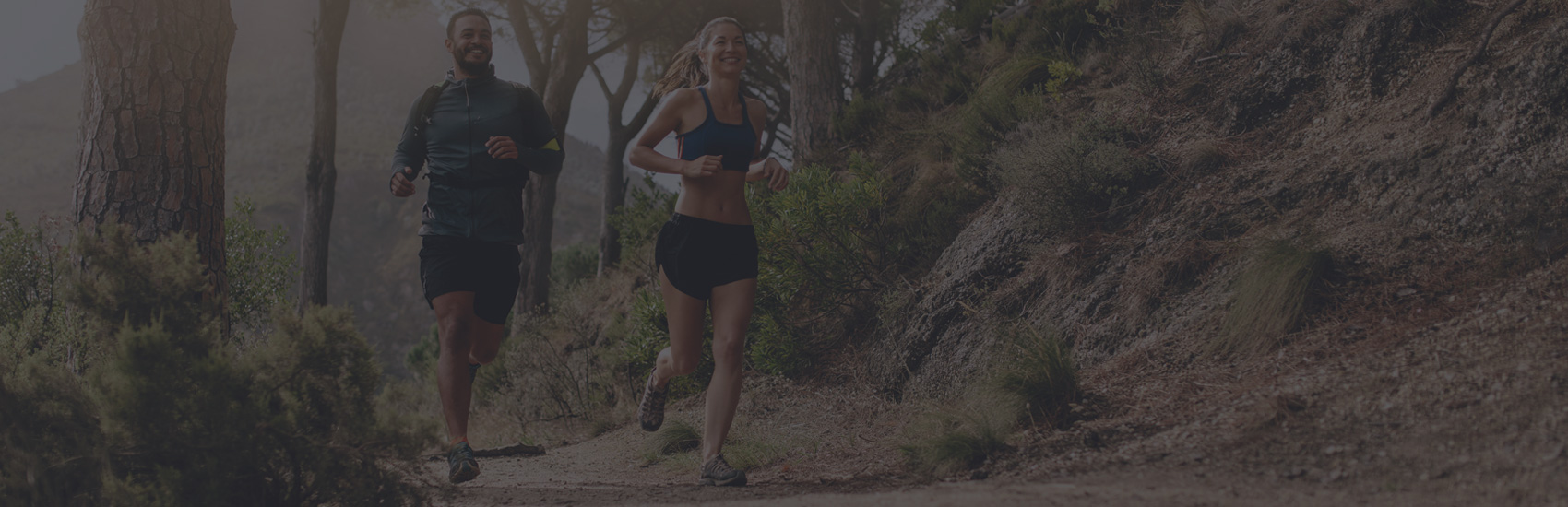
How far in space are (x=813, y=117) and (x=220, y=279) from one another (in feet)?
21.6

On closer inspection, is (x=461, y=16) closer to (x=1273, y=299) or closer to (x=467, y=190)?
(x=467, y=190)

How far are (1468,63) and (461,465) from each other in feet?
16.7

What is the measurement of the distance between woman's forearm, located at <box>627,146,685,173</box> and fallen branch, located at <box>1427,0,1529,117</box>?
3.79 metres

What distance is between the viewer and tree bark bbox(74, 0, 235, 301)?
3.72m

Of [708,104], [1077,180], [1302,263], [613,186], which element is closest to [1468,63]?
[1302,263]

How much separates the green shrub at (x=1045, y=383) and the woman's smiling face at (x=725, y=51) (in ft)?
5.76

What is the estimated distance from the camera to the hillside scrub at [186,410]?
102 inches

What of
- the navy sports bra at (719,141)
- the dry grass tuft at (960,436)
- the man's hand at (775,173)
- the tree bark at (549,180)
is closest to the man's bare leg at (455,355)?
the navy sports bra at (719,141)

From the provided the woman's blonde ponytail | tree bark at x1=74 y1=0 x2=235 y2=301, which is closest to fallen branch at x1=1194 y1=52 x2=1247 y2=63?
the woman's blonde ponytail

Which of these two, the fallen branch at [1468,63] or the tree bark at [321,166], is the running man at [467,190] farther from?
the tree bark at [321,166]

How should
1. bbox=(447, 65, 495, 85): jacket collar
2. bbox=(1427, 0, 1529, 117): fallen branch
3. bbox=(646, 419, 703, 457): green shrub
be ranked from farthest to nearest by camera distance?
bbox=(646, 419, 703, 457): green shrub
bbox=(1427, 0, 1529, 117): fallen branch
bbox=(447, 65, 495, 85): jacket collar

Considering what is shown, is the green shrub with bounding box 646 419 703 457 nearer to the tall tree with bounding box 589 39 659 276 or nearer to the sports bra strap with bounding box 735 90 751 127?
the sports bra strap with bounding box 735 90 751 127

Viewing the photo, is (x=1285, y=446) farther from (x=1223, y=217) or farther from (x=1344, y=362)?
(x=1223, y=217)

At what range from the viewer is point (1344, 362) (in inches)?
130
